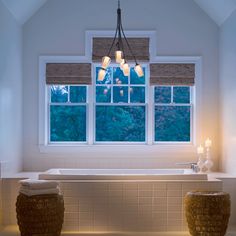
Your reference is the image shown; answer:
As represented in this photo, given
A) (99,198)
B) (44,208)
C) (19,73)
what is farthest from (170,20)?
(44,208)

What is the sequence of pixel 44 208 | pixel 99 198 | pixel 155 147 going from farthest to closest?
pixel 155 147, pixel 99 198, pixel 44 208

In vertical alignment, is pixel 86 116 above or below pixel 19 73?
below

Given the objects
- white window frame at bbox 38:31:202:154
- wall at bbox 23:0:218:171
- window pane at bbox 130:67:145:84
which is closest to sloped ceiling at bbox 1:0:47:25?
wall at bbox 23:0:218:171

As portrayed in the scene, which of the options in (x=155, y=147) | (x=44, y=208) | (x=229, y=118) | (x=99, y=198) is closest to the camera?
(x=44, y=208)

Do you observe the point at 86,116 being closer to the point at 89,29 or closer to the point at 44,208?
the point at 89,29

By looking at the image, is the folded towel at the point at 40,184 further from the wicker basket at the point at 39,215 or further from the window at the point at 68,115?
the window at the point at 68,115

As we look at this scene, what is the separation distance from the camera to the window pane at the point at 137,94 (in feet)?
22.0

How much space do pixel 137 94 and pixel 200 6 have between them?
1471 millimetres

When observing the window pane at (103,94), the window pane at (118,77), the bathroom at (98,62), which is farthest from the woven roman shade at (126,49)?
the window pane at (103,94)

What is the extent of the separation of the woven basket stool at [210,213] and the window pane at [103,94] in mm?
2270

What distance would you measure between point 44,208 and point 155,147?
2215 mm

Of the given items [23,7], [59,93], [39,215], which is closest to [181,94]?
[59,93]

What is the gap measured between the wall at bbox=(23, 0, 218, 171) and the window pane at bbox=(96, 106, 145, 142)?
0.24m

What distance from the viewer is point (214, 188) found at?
5.31m
